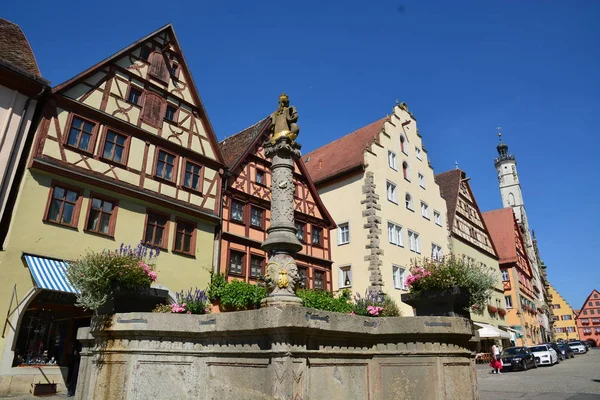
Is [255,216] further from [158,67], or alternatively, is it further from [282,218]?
[282,218]

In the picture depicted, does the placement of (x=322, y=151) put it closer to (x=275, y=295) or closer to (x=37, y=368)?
(x=37, y=368)

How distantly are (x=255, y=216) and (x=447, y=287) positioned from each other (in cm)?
1388

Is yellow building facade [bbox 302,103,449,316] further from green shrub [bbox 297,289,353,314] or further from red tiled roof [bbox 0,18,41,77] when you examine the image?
red tiled roof [bbox 0,18,41,77]

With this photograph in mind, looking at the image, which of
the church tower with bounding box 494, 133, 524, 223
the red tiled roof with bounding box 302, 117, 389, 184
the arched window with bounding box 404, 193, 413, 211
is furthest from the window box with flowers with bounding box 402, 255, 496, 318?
the church tower with bounding box 494, 133, 524, 223

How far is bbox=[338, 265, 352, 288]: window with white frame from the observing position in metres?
25.2

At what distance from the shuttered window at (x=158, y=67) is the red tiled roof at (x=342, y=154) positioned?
40.4 ft

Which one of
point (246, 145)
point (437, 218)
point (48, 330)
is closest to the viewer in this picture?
point (48, 330)

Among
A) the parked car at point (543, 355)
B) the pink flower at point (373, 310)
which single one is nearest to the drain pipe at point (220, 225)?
the pink flower at point (373, 310)

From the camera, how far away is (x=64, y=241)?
14.0 m

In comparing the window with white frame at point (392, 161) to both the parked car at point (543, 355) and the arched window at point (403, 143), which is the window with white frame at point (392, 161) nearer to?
the arched window at point (403, 143)

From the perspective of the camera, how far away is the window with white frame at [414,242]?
28.3 meters

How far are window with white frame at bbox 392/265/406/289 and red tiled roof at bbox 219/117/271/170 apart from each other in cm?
1091

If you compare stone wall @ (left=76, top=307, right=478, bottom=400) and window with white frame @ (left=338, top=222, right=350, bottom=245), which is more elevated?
window with white frame @ (left=338, top=222, right=350, bottom=245)

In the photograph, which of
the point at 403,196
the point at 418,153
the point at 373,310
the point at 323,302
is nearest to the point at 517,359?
the point at 403,196
